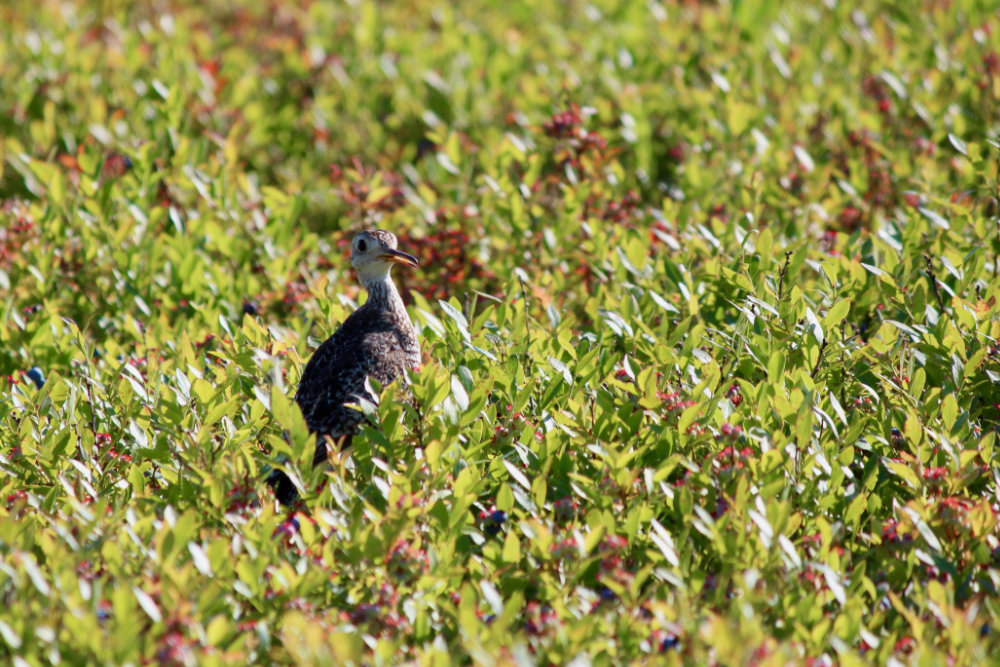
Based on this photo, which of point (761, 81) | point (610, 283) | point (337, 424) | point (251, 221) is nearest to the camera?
point (337, 424)

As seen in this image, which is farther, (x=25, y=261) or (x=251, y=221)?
(x=251, y=221)

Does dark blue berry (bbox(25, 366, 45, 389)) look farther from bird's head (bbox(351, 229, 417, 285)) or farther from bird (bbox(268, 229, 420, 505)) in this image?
bird's head (bbox(351, 229, 417, 285))

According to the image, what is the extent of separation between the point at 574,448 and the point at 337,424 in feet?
4.48

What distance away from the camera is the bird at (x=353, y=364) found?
593 cm

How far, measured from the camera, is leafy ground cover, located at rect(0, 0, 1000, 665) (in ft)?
14.4

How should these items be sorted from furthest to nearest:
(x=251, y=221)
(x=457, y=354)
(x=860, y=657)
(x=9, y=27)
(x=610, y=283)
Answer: (x=9, y=27)
(x=251, y=221)
(x=610, y=283)
(x=457, y=354)
(x=860, y=657)

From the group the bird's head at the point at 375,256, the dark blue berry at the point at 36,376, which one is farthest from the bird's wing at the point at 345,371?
the dark blue berry at the point at 36,376

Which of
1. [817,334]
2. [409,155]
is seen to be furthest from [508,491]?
[409,155]

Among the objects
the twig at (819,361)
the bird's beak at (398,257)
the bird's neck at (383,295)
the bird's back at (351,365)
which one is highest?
the bird's beak at (398,257)

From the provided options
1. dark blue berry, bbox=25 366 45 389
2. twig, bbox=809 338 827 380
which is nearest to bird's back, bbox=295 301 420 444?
dark blue berry, bbox=25 366 45 389

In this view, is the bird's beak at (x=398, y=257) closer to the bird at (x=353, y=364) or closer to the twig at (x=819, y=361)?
the bird at (x=353, y=364)

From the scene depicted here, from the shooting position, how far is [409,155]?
10547mm

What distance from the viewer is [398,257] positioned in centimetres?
682

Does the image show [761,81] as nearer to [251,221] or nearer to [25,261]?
[251,221]
